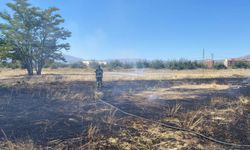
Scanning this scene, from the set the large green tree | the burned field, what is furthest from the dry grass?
the burned field

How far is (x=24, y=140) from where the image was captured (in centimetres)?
478

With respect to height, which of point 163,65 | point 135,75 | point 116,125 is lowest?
point 116,125

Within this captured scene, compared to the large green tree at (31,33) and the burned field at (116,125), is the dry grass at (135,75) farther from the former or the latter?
the burned field at (116,125)

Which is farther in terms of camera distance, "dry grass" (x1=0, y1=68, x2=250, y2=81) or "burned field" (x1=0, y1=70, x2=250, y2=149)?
"dry grass" (x1=0, y1=68, x2=250, y2=81)

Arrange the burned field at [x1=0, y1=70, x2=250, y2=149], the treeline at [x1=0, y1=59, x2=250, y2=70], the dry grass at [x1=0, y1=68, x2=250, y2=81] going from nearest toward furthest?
the burned field at [x1=0, y1=70, x2=250, y2=149], the dry grass at [x1=0, y1=68, x2=250, y2=81], the treeline at [x1=0, y1=59, x2=250, y2=70]

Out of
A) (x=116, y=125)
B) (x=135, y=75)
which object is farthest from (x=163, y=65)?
(x=116, y=125)

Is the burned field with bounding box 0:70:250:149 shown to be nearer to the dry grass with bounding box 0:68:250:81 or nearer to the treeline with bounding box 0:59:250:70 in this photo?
the dry grass with bounding box 0:68:250:81

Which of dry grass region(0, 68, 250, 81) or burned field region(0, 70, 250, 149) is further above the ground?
dry grass region(0, 68, 250, 81)

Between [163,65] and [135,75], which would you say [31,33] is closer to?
[135,75]

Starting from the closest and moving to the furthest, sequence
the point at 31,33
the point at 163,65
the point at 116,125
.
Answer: the point at 116,125 → the point at 31,33 → the point at 163,65

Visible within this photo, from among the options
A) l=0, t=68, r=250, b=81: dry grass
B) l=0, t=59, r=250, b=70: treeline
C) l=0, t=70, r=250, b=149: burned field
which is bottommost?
l=0, t=70, r=250, b=149: burned field

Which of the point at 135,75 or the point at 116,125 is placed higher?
the point at 135,75

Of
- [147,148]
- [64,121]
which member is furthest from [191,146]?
[64,121]

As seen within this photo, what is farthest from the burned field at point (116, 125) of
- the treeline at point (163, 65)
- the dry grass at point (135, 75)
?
the treeline at point (163, 65)
